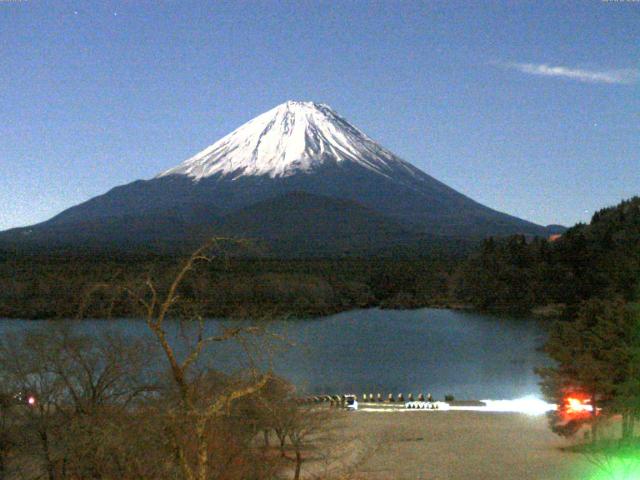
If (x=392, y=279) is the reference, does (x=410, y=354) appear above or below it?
below

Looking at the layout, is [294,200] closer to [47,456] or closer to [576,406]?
[576,406]

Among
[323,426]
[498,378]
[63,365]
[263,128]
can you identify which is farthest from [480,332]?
[263,128]

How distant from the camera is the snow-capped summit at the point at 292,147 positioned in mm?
81625

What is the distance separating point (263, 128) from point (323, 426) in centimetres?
7525

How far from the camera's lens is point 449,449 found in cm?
1225

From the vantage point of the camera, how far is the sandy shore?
34.8 ft

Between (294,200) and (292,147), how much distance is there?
16850mm

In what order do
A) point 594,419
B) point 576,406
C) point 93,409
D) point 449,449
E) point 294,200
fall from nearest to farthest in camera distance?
point 93,409
point 594,419
point 576,406
point 449,449
point 294,200

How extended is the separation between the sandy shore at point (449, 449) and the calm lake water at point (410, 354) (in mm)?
2041

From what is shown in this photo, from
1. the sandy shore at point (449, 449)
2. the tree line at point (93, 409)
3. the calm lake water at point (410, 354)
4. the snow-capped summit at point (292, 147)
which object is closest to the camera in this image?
the tree line at point (93, 409)

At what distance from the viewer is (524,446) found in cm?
1243

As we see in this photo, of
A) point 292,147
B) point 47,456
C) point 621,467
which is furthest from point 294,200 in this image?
point 47,456

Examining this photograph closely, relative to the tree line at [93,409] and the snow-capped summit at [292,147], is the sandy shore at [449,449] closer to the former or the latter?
the tree line at [93,409]

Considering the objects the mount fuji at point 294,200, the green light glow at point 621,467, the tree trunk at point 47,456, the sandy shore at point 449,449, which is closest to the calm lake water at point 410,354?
the sandy shore at point 449,449
